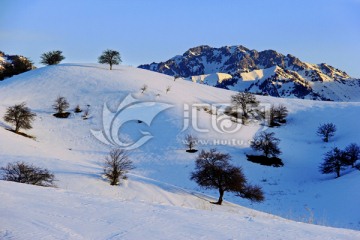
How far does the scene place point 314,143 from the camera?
218 feet

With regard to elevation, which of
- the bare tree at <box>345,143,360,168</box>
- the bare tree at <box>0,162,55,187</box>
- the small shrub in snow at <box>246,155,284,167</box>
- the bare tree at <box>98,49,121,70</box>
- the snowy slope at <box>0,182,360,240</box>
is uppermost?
the bare tree at <box>98,49,121,70</box>

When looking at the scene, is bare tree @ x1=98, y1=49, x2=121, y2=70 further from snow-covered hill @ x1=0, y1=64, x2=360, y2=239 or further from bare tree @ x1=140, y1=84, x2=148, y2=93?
bare tree @ x1=140, y1=84, x2=148, y2=93

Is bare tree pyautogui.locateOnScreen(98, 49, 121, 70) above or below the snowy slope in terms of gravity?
above

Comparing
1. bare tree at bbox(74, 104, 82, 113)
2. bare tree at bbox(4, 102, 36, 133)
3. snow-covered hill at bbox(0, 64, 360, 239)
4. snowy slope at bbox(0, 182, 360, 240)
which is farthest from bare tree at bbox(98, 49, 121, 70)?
snowy slope at bbox(0, 182, 360, 240)

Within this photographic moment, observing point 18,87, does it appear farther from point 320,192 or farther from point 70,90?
point 320,192

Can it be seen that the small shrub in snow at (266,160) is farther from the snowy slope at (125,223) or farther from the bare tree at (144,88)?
the snowy slope at (125,223)

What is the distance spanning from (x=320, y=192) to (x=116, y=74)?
67873 millimetres

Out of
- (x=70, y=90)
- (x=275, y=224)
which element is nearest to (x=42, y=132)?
(x=70, y=90)
